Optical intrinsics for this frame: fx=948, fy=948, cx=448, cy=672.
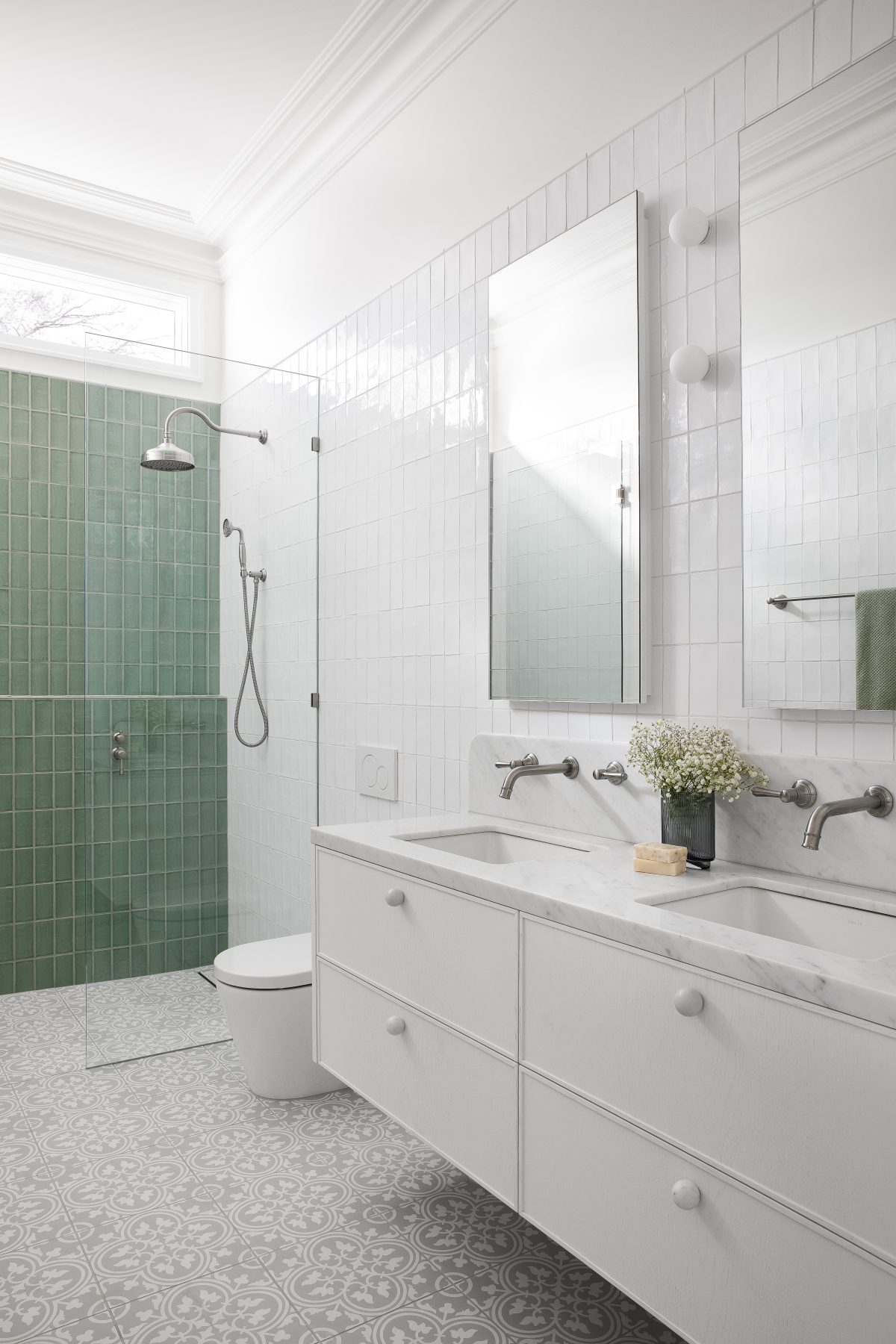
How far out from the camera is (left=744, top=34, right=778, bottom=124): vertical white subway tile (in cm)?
164

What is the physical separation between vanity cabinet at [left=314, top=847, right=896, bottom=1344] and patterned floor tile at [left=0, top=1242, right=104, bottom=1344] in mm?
627

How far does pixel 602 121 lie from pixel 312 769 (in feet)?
6.55

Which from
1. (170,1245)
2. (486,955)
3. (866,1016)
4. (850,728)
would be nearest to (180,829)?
(170,1245)

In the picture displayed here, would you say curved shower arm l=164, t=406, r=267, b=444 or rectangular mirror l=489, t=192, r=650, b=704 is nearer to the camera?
rectangular mirror l=489, t=192, r=650, b=704

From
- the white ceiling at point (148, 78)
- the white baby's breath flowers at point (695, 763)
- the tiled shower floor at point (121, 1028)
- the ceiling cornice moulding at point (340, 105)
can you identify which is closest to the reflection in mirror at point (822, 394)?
the white baby's breath flowers at point (695, 763)

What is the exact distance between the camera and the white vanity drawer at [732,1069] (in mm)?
986

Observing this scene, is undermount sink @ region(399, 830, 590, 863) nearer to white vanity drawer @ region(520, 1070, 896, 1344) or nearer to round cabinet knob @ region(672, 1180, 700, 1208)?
white vanity drawer @ region(520, 1070, 896, 1344)

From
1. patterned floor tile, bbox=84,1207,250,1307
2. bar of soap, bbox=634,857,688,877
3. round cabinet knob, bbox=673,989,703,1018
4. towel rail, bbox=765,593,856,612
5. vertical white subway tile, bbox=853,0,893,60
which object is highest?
vertical white subway tile, bbox=853,0,893,60

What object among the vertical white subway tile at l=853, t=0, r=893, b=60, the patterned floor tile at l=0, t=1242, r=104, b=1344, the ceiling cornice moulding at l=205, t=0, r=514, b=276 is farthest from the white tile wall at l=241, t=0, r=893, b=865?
the patterned floor tile at l=0, t=1242, r=104, b=1344

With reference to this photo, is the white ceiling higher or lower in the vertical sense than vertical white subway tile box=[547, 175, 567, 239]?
higher

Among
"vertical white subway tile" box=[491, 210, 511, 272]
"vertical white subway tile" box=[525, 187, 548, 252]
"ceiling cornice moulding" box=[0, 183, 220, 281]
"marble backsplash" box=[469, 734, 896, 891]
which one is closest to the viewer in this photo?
"marble backsplash" box=[469, 734, 896, 891]

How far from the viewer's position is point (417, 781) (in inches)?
104

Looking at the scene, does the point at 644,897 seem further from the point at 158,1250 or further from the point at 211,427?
the point at 211,427

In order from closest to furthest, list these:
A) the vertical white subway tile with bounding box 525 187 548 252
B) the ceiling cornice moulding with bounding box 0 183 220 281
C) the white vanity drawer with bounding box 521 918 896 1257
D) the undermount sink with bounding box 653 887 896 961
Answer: the white vanity drawer with bounding box 521 918 896 1257
the undermount sink with bounding box 653 887 896 961
the vertical white subway tile with bounding box 525 187 548 252
the ceiling cornice moulding with bounding box 0 183 220 281
